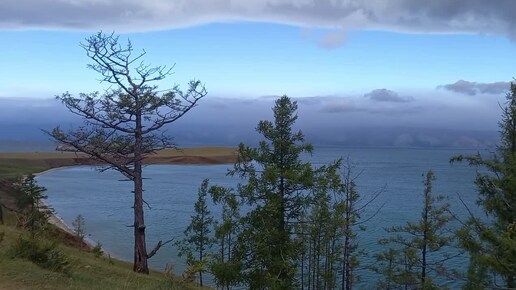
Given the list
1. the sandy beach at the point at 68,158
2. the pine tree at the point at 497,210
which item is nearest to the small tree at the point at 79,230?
the pine tree at the point at 497,210

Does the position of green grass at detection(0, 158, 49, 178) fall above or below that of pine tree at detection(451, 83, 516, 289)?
below

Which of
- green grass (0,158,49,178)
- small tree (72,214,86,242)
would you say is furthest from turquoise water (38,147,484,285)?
green grass (0,158,49,178)

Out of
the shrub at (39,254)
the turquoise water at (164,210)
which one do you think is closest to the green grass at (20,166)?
the turquoise water at (164,210)

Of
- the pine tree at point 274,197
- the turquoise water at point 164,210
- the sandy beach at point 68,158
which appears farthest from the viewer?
the sandy beach at point 68,158

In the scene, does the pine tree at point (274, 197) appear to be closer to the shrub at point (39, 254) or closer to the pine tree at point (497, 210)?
the pine tree at point (497, 210)

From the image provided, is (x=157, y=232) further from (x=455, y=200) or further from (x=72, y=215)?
(x=455, y=200)

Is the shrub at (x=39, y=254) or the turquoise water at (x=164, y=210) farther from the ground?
the shrub at (x=39, y=254)

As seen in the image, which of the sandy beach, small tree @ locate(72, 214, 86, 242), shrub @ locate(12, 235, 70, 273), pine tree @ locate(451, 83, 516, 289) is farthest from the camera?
the sandy beach

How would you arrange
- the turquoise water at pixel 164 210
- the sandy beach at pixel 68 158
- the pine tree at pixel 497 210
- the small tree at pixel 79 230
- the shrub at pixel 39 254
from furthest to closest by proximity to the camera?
the sandy beach at pixel 68 158 < the turquoise water at pixel 164 210 < the small tree at pixel 79 230 < the pine tree at pixel 497 210 < the shrub at pixel 39 254

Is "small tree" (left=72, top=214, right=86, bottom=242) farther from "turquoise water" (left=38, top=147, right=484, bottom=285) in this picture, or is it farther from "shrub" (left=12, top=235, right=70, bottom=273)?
"shrub" (left=12, top=235, right=70, bottom=273)

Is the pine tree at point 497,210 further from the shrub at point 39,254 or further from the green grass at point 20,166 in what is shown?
the green grass at point 20,166

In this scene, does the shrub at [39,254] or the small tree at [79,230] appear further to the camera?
the small tree at [79,230]

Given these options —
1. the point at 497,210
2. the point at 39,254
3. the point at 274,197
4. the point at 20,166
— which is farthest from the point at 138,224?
the point at 20,166

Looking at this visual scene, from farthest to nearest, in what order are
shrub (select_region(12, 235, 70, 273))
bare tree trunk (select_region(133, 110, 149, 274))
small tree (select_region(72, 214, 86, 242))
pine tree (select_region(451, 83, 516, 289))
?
small tree (select_region(72, 214, 86, 242))
bare tree trunk (select_region(133, 110, 149, 274))
pine tree (select_region(451, 83, 516, 289))
shrub (select_region(12, 235, 70, 273))
